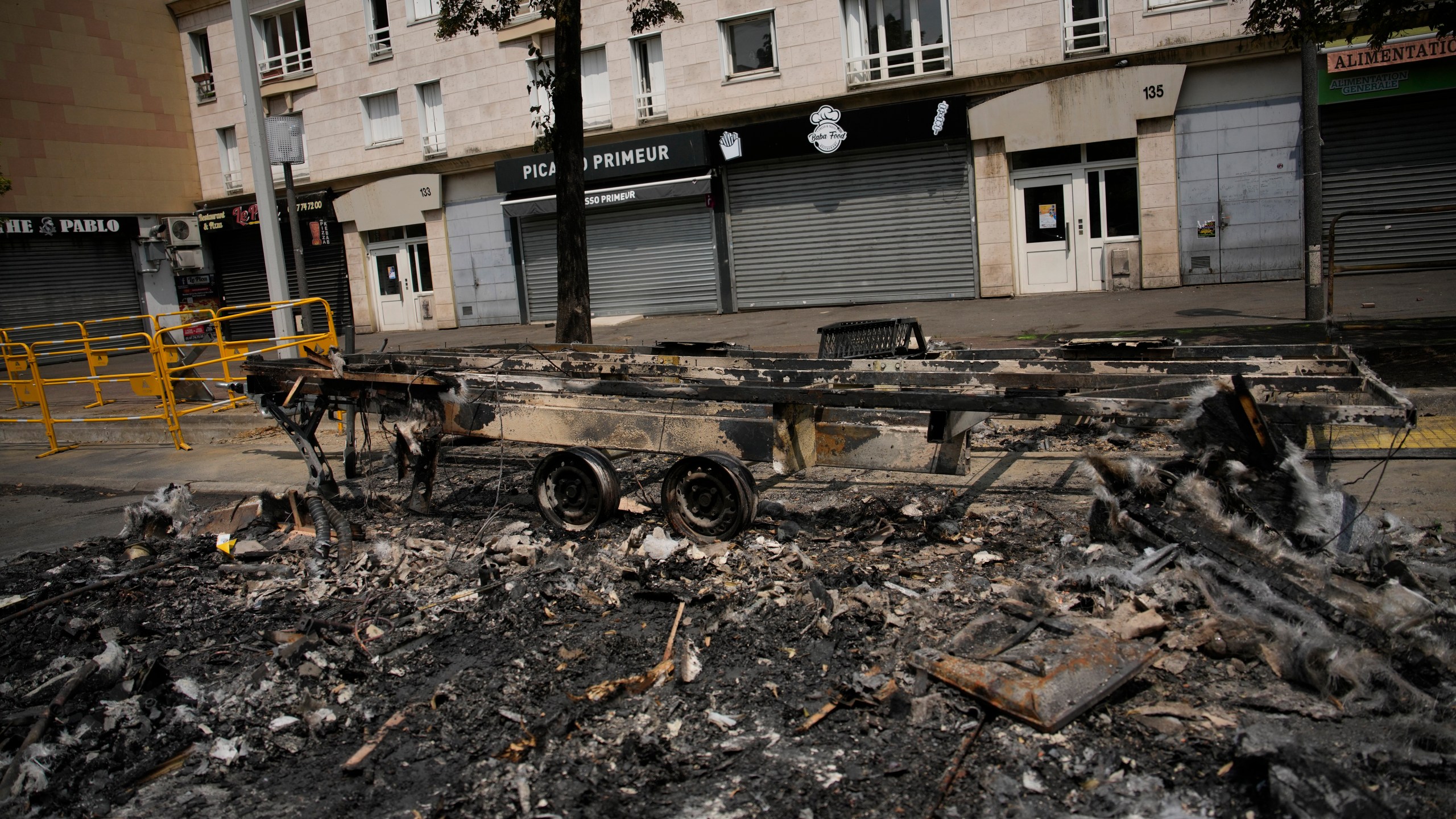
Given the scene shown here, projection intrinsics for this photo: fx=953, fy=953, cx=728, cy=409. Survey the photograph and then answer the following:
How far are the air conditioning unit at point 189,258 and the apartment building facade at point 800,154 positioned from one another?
4.21 m

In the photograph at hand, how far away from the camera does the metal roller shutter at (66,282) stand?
26.5 meters

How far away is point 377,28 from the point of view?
24828mm

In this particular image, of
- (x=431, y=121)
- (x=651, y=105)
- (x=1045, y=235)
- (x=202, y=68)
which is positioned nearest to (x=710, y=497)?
(x=1045, y=235)

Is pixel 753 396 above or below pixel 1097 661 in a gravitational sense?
above

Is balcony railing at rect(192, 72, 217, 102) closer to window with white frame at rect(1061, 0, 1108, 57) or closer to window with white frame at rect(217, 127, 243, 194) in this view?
window with white frame at rect(217, 127, 243, 194)

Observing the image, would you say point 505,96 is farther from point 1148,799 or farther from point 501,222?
point 1148,799

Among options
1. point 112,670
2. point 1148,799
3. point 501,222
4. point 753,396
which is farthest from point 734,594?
point 501,222

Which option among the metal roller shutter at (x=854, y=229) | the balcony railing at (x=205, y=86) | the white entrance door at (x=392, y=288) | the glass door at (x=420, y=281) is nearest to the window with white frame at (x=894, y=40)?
the metal roller shutter at (x=854, y=229)

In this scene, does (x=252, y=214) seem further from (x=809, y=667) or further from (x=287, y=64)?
(x=809, y=667)

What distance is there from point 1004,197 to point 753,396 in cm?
1485

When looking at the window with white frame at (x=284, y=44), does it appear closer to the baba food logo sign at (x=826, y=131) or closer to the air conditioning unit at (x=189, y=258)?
the air conditioning unit at (x=189, y=258)

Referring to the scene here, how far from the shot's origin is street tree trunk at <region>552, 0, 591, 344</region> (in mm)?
11977

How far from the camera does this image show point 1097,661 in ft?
11.3

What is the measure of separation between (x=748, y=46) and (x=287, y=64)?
14603 mm
